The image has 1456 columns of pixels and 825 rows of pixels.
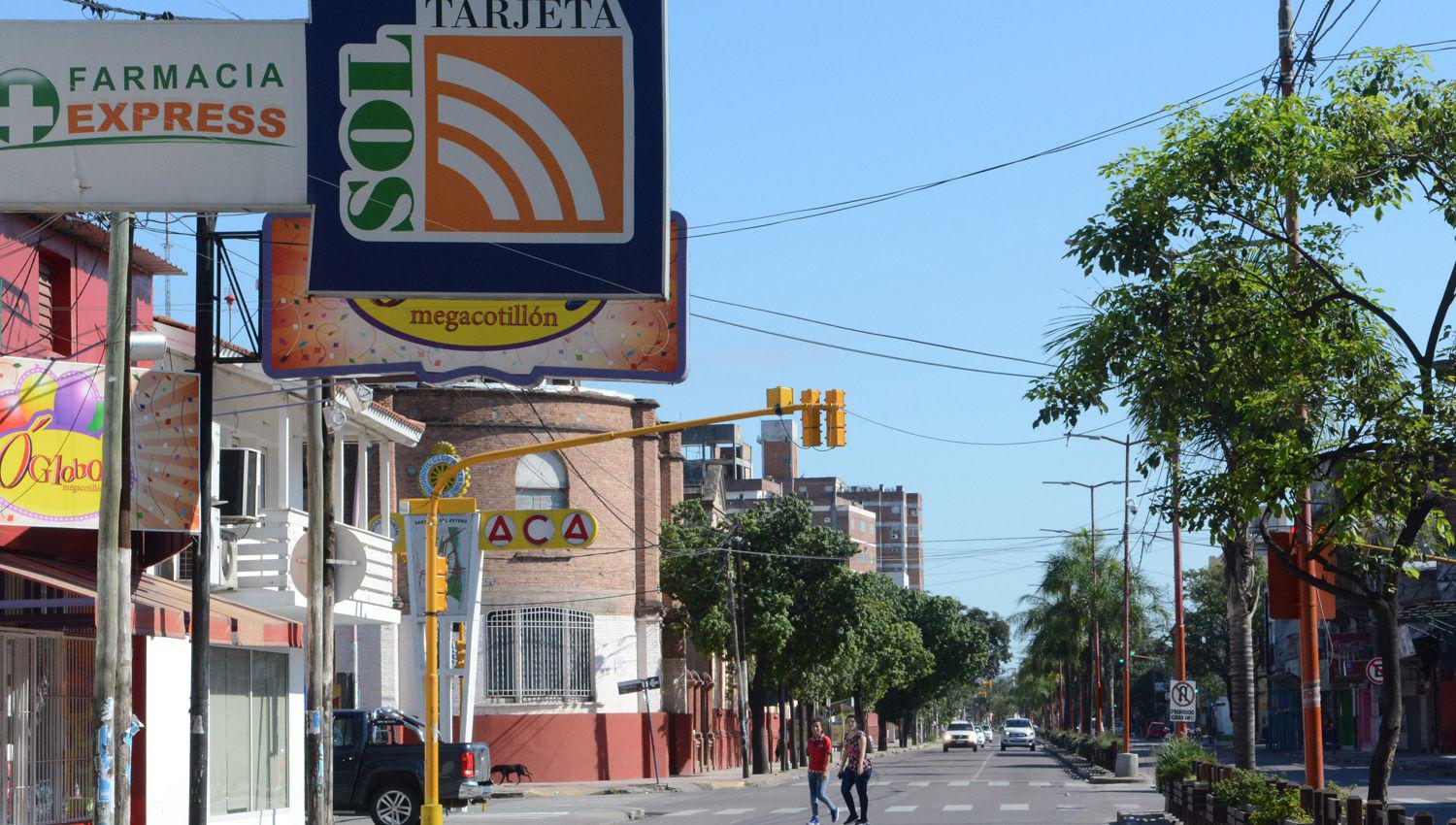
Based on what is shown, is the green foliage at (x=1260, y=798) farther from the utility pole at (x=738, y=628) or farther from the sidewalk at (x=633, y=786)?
the utility pole at (x=738, y=628)

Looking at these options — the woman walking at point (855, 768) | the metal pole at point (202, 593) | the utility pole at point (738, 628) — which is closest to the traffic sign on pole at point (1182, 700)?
the utility pole at point (738, 628)

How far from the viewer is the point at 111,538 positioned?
48.7ft

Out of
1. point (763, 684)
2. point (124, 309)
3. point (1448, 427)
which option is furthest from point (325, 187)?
point (763, 684)

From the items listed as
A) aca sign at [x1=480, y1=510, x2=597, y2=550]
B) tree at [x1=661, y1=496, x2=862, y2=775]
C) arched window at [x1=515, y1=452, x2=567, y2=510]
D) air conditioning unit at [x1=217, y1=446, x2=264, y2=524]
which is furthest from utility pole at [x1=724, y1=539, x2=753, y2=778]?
air conditioning unit at [x1=217, y1=446, x2=264, y2=524]

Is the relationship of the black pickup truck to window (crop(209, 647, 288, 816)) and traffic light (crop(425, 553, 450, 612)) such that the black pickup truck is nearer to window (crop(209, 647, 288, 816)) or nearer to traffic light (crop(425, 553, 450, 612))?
window (crop(209, 647, 288, 816))

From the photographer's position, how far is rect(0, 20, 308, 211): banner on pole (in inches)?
491

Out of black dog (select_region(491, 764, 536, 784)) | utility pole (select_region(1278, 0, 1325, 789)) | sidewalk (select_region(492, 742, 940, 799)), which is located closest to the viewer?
utility pole (select_region(1278, 0, 1325, 789))

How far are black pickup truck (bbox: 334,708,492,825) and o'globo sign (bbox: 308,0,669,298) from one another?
1711 centimetres

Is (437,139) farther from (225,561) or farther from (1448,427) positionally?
(225,561)

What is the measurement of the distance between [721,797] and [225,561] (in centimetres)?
2160

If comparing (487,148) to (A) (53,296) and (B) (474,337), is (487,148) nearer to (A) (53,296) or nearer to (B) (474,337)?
(B) (474,337)

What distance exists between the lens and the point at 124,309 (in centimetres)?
1539

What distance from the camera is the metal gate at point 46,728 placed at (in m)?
17.8

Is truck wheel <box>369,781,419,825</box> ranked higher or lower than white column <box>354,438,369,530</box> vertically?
lower
